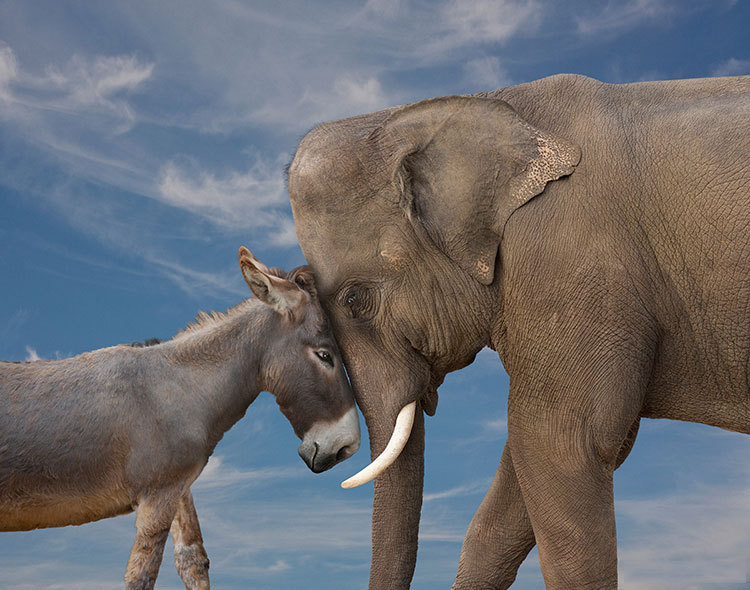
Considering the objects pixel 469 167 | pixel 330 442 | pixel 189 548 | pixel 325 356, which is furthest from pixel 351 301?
pixel 189 548

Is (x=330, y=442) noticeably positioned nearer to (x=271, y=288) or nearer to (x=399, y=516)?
(x=399, y=516)

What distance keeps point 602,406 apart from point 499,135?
69.0 inches

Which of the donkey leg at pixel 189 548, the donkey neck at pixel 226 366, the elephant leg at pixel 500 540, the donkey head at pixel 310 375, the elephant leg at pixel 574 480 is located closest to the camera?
the elephant leg at pixel 574 480

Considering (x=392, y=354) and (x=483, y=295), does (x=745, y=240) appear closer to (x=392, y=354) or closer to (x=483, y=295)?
(x=483, y=295)

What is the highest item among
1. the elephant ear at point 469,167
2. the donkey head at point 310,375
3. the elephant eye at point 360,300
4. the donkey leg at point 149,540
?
the elephant ear at point 469,167

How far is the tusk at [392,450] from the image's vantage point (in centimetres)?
596

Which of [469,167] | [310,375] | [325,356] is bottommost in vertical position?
[310,375]

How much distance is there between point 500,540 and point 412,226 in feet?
8.53

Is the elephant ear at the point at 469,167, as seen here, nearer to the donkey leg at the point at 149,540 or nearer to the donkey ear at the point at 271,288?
the donkey ear at the point at 271,288

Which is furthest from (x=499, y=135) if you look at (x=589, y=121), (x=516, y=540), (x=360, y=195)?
(x=516, y=540)

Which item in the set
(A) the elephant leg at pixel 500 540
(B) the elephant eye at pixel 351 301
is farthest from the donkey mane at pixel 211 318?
(A) the elephant leg at pixel 500 540

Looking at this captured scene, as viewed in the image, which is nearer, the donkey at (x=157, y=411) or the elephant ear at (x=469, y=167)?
the elephant ear at (x=469, y=167)

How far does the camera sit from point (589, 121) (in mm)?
6039

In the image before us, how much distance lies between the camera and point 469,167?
5.99 meters
